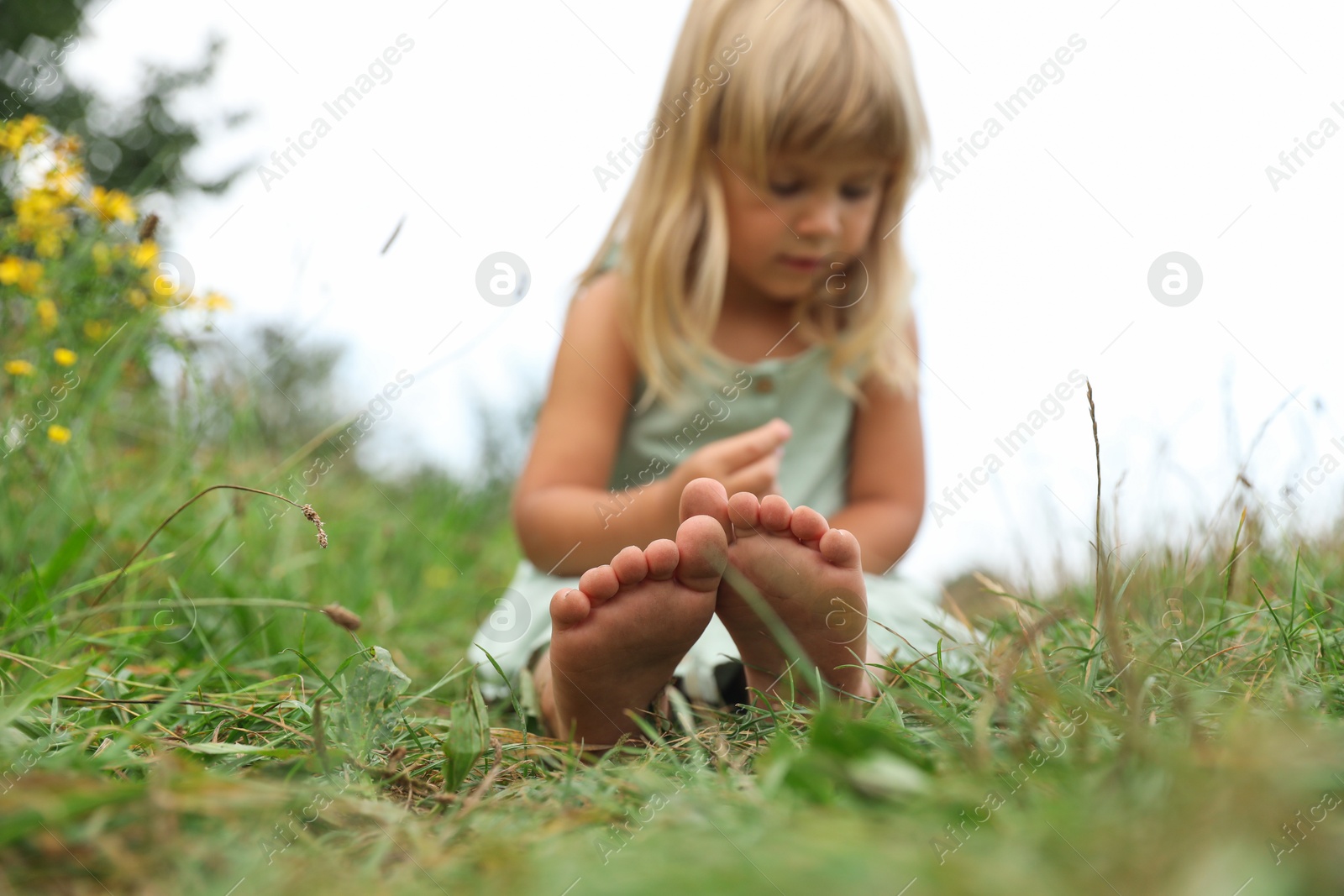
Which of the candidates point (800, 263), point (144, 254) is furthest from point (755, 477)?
point (144, 254)

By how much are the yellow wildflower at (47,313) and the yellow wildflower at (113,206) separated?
187 millimetres

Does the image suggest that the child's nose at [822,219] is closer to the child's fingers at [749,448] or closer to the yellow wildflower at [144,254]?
the child's fingers at [749,448]

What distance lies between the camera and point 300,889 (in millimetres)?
500

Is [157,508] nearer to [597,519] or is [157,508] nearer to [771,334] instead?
[597,519]

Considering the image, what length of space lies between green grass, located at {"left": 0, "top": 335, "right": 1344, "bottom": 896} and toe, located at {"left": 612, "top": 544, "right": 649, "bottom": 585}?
163mm

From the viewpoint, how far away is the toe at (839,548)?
0.95 metres

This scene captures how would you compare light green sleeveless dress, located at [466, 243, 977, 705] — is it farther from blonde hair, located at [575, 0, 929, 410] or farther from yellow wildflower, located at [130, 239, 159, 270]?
yellow wildflower, located at [130, 239, 159, 270]

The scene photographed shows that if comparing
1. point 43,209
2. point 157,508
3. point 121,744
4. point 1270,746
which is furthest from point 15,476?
point 1270,746

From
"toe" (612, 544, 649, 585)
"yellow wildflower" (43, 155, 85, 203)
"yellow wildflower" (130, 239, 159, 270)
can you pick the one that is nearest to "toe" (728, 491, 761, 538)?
"toe" (612, 544, 649, 585)

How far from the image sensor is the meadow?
0.49 metres

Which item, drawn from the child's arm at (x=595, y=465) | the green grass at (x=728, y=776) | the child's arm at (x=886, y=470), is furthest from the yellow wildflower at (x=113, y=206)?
the child's arm at (x=886, y=470)

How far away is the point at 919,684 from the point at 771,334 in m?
1.21

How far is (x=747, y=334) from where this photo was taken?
78.4 inches

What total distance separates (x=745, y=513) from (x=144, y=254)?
1237 millimetres
